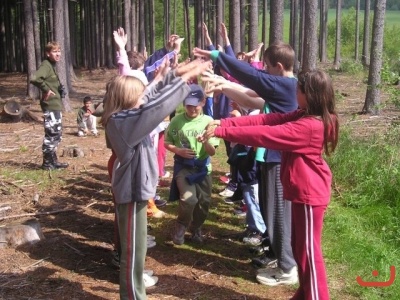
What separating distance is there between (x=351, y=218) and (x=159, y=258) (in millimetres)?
2637

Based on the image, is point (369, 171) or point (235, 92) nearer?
point (235, 92)

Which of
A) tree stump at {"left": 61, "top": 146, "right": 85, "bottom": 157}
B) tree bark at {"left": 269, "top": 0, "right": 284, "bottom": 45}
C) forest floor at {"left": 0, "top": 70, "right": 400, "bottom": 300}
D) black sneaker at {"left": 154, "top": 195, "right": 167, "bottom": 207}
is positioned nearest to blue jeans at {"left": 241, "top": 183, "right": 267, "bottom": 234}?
forest floor at {"left": 0, "top": 70, "right": 400, "bottom": 300}

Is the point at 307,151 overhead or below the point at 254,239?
overhead

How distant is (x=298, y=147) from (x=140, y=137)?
115cm

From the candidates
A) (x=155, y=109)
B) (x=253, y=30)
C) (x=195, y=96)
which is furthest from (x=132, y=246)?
(x=253, y=30)

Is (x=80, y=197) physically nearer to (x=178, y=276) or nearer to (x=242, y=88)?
(x=178, y=276)

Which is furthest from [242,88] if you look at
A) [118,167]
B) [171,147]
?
[118,167]

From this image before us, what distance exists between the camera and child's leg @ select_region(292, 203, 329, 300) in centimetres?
388

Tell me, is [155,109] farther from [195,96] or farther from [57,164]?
[57,164]

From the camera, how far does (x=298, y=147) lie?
12.7 ft

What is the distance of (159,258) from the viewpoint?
17.9ft

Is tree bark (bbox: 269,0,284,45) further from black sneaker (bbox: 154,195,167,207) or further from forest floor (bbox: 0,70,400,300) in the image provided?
black sneaker (bbox: 154,195,167,207)

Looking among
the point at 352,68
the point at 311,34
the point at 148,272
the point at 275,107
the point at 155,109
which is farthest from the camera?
the point at 352,68

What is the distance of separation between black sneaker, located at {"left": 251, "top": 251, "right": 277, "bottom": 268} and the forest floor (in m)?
0.12
